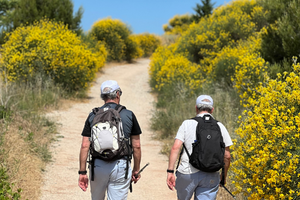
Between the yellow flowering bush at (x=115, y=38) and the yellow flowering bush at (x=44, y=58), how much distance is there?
41.5 ft

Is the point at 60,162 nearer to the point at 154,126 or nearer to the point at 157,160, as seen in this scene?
the point at 157,160

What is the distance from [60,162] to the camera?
6.74 meters

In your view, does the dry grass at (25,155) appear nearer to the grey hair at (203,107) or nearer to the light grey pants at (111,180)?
the light grey pants at (111,180)

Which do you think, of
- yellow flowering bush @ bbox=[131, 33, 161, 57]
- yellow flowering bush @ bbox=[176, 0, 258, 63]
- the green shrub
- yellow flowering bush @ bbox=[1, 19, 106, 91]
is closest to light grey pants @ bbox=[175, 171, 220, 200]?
the green shrub

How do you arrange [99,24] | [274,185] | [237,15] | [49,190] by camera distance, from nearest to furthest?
[274,185] < [49,190] < [237,15] < [99,24]

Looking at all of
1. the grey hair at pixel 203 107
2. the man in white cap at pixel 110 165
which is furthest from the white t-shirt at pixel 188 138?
the man in white cap at pixel 110 165

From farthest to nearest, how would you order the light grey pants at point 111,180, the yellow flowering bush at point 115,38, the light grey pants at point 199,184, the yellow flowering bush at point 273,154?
the yellow flowering bush at point 115,38, the yellow flowering bush at point 273,154, the light grey pants at point 199,184, the light grey pants at point 111,180

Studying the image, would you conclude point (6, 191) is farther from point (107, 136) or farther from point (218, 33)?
point (218, 33)

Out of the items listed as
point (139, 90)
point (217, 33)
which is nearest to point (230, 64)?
point (217, 33)

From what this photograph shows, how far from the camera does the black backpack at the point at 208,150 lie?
308 centimetres

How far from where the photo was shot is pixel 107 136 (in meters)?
2.93

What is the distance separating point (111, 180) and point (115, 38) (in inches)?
968

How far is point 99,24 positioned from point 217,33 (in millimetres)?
13275

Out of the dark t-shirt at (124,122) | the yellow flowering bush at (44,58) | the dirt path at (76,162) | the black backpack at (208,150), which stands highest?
the yellow flowering bush at (44,58)
